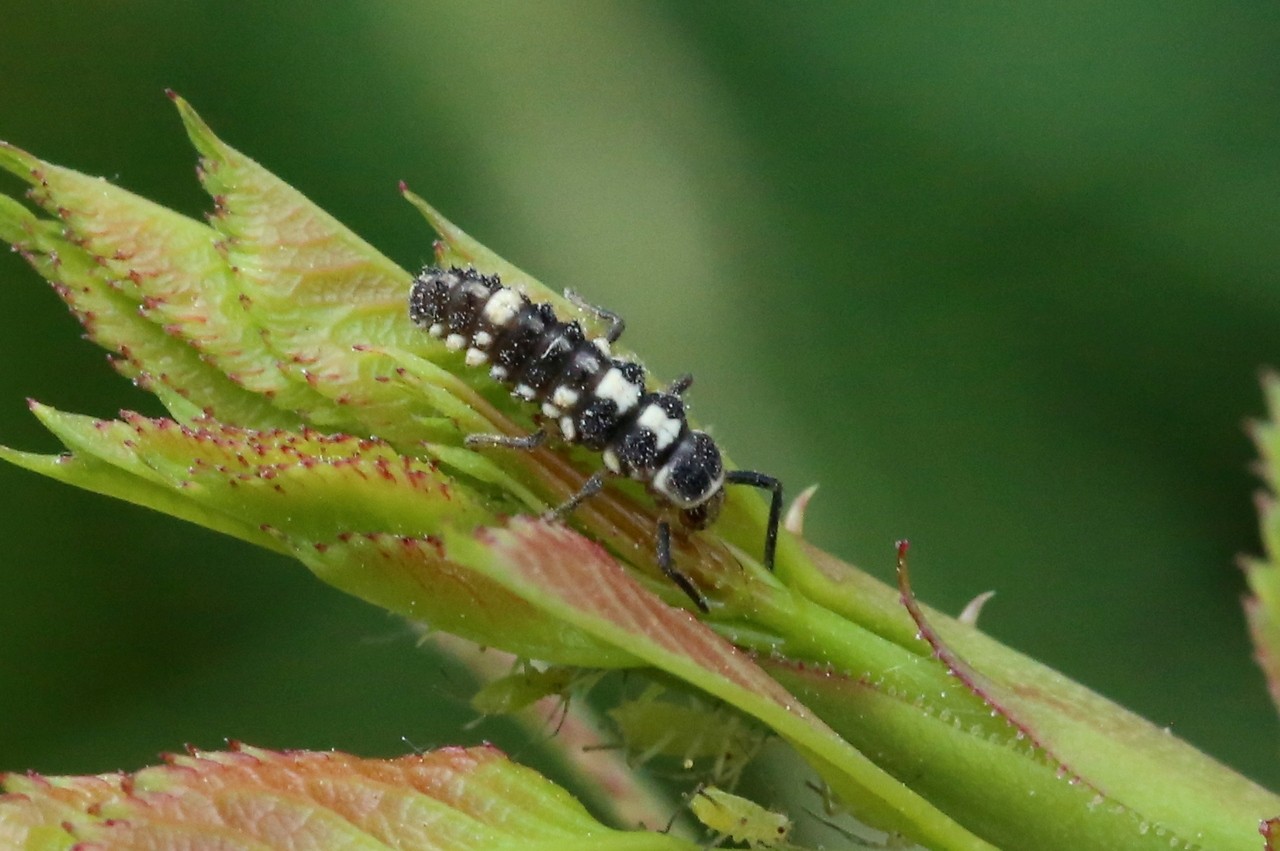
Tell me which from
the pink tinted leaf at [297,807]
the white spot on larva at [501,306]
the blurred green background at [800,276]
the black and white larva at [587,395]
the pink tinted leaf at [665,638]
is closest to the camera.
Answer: the pink tinted leaf at [665,638]

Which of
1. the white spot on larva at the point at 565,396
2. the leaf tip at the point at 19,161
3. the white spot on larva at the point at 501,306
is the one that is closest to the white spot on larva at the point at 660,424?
the white spot on larva at the point at 565,396

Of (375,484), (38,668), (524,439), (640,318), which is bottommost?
(38,668)

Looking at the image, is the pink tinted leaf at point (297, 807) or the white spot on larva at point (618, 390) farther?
the white spot on larva at point (618, 390)

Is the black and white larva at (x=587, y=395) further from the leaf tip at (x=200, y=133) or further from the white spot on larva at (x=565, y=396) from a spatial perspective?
the leaf tip at (x=200, y=133)

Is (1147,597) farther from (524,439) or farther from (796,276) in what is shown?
(524,439)

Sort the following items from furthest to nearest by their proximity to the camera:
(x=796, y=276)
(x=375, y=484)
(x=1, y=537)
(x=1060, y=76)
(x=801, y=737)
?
1. (x=796, y=276)
2. (x=1060, y=76)
3. (x=1, y=537)
4. (x=375, y=484)
5. (x=801, y=737)

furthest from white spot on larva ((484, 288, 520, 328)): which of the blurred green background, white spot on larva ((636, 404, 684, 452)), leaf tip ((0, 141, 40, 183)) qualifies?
the blurred green background

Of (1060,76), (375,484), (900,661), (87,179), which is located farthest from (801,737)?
(1060,76)

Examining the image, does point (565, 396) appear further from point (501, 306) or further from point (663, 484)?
point (663, 484)
